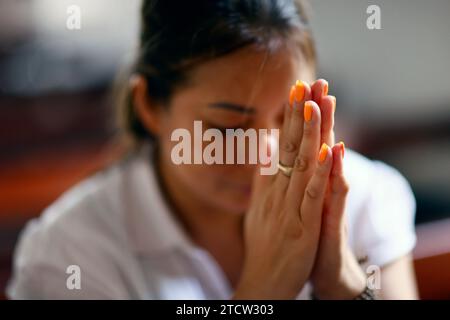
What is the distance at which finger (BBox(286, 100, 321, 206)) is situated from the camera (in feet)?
1.79

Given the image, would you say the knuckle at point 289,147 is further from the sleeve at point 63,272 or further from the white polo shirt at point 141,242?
the sleeve at point 63,272

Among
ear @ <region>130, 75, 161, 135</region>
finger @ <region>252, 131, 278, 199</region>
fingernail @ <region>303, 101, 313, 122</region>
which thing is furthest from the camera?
ear @ <region>130, 75, 161, 135</region>

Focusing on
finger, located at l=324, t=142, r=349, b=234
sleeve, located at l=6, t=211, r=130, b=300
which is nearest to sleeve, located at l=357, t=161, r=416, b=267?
finger, located at l=324, t=142, r=349, b=234

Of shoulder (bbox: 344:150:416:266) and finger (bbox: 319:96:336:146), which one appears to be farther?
shoulder (bbox: 344:150:416:266)

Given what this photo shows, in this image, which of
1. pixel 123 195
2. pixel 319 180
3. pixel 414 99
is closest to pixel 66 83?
pixel 123 195

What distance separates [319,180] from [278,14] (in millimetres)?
196

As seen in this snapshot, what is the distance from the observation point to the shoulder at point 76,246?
71 centimetres

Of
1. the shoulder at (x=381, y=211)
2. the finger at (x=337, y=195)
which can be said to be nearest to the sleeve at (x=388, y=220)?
the shoulder at (x=381, y=211)

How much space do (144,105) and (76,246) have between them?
209 millimetres

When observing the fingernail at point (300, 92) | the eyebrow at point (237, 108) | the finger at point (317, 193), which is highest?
the fingernail at point (300, 92)

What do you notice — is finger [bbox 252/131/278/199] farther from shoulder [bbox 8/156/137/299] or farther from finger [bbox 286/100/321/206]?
shoulder [bbox 8/156/137/299]

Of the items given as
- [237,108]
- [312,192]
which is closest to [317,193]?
[312,192]

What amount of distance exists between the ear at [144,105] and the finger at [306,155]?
253mm

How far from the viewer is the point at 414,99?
31.0 inches
